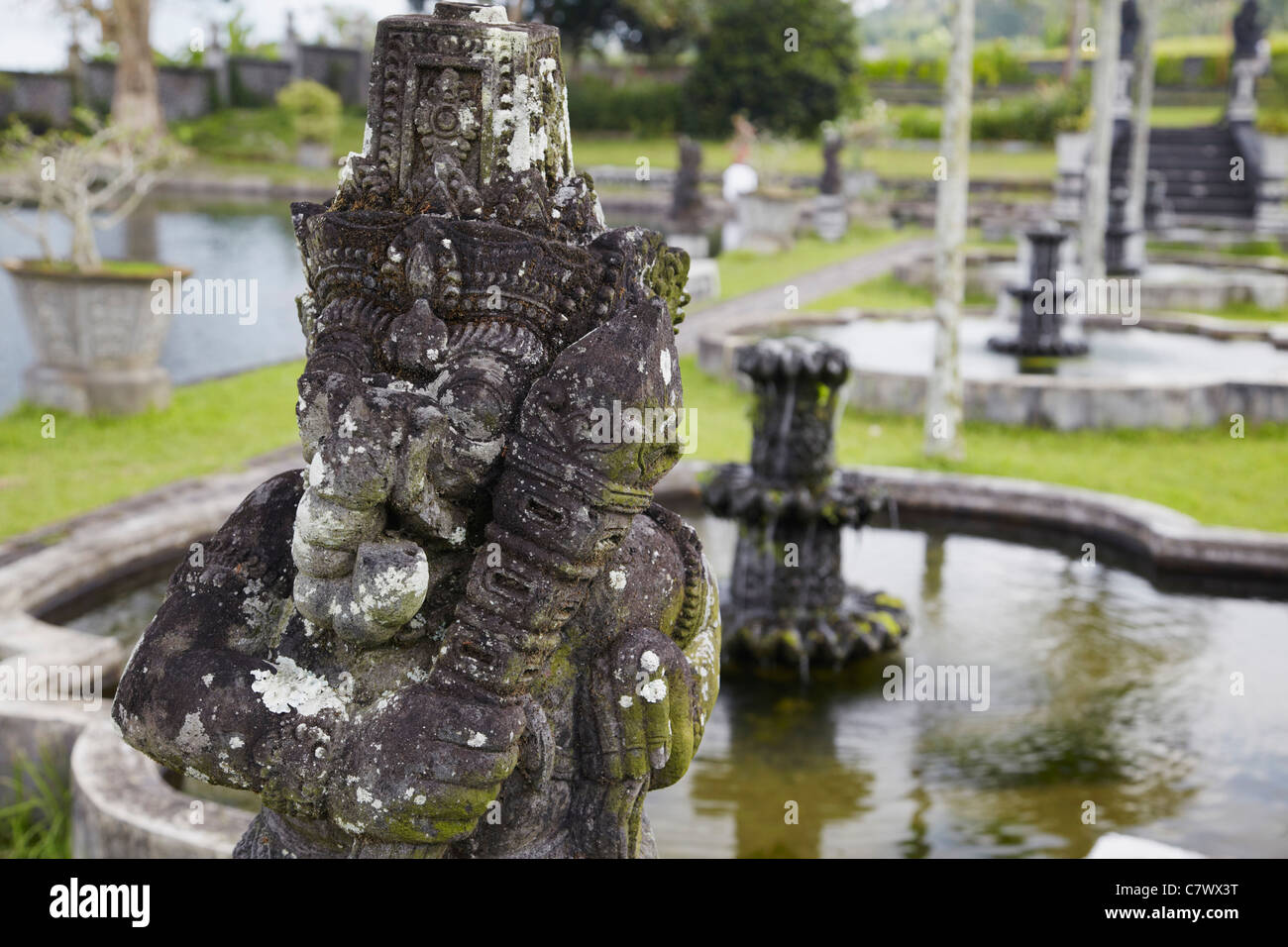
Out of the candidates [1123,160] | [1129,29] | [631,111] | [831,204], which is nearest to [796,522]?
[1123,160]

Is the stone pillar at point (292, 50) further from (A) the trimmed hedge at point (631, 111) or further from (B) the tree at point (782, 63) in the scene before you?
(B) the tree at point (782, 63)

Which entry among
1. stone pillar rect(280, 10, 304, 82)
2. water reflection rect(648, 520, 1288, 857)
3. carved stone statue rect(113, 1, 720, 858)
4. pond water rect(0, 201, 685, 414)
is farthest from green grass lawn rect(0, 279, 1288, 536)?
stone pillar rect(280, 10, 304, 82)

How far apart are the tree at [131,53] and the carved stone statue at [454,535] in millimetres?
33608

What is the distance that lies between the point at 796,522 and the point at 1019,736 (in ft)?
5.50

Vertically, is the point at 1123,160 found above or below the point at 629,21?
below

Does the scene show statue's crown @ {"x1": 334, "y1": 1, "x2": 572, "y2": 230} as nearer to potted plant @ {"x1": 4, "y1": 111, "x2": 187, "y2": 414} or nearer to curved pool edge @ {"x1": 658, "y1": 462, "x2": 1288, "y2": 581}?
curved pool edge @ {"x1": 658, "y1": 462, "x2": 1288, "y2": 581}

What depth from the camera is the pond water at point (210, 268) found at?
1585 centimetres

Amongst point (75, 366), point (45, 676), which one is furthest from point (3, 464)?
point (45, 676)

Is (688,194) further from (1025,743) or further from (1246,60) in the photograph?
(1025,743)

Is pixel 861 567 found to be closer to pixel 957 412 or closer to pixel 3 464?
pixel 957 412

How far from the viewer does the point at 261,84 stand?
45.8 m

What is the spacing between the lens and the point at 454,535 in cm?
270

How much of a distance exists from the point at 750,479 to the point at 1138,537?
288 centimetres

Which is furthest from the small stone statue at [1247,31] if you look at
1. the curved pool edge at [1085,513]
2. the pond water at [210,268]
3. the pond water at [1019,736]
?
the pond water at [1019,736]
